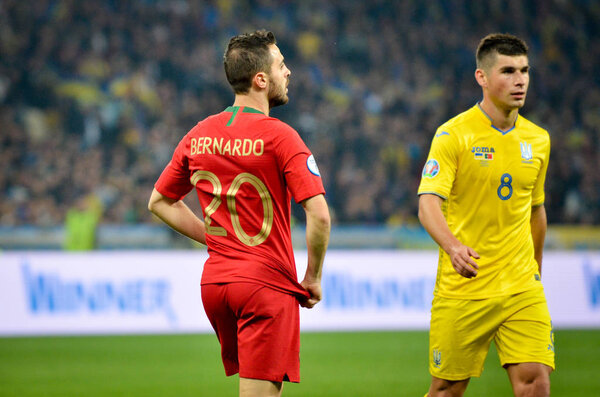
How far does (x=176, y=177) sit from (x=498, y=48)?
189 centimetres

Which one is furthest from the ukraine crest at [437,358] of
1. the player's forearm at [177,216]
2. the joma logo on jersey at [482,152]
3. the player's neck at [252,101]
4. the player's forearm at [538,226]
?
the player's neck at [252,101]

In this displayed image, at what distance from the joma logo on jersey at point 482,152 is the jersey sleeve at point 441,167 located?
104mm

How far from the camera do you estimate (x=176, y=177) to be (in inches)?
145

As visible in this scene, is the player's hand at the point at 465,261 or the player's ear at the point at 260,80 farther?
the player's hand at the point at 465,261

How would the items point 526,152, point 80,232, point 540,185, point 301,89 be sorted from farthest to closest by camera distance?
point 301,89
point 80,232
point 540,185
point 526,152

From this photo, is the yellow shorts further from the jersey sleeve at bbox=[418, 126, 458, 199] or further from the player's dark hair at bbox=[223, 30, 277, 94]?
the player's dark hair at bbox=[223, 30, 277, 94]

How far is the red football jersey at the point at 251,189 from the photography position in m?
3.28

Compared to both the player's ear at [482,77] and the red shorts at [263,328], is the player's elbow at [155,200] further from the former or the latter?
the player's ear at [482,77]

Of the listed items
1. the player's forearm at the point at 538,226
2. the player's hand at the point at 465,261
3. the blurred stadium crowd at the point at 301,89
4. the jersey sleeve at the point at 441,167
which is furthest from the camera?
the blurred stadium crowd at the point at 301,89

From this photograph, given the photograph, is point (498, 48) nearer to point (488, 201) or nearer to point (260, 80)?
point (488, 201)

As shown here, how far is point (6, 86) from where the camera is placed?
16359 mm

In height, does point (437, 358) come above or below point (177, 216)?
below

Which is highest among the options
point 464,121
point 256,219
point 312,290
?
point 464,121

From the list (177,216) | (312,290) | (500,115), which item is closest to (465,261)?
(312,290)
